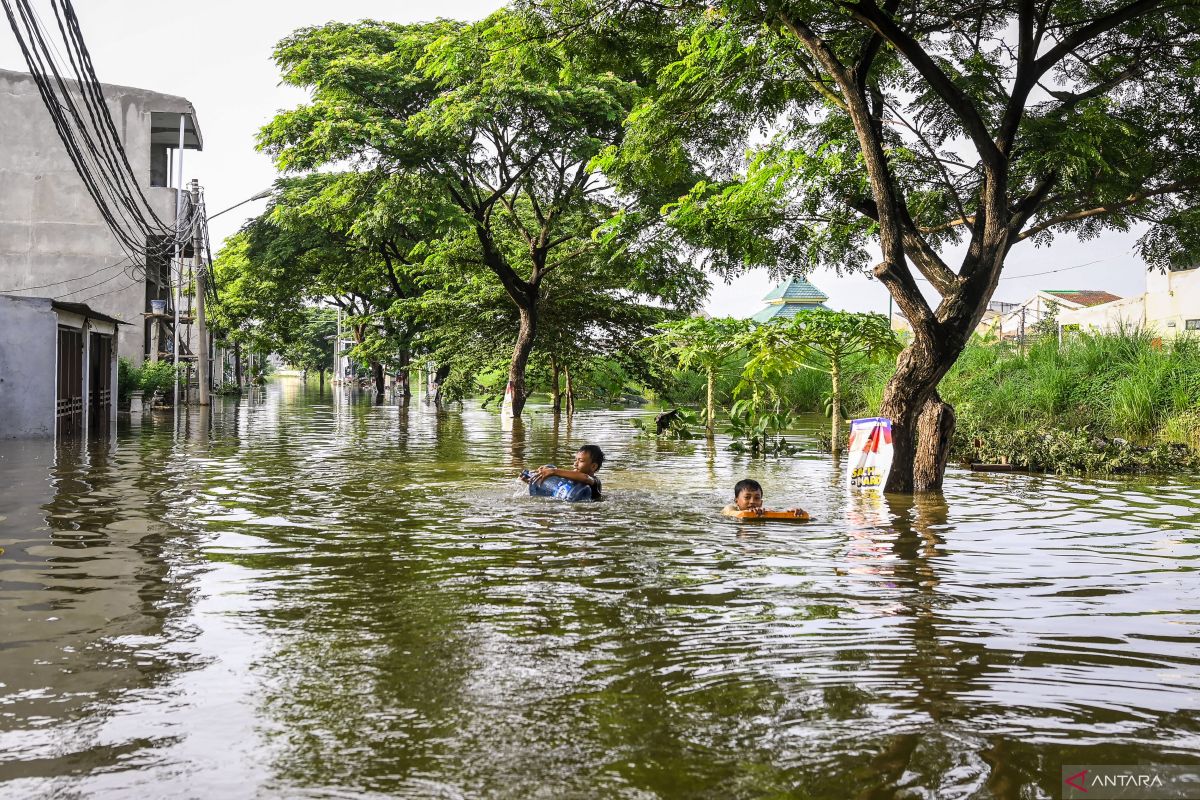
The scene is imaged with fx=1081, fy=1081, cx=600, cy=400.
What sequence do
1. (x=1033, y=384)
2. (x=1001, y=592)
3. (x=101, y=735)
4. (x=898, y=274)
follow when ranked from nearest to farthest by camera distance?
(x=101, y=735) → (x=1001, y=592) → (x=898, y=274) → (x=1033, y=384)

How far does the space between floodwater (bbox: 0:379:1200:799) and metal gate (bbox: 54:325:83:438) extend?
1223 cm

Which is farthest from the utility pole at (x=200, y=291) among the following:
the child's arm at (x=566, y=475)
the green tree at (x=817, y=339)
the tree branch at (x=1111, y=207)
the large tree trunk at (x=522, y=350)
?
the tree branch at (x=1111, y=207)

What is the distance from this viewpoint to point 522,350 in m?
32.6


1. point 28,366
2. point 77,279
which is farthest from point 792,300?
point 28,366

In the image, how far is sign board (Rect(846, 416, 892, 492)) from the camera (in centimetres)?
1439

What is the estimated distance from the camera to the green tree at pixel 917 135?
44.8 feet

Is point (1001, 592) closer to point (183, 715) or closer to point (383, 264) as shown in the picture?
point (183, 715)

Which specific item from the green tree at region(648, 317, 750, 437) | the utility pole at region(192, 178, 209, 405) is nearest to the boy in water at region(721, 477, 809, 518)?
the green tree at region(648, 317, 750, 437)

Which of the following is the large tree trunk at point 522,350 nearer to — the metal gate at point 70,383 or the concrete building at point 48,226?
the metal gate at point 70,383

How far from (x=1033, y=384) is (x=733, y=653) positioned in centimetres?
1954

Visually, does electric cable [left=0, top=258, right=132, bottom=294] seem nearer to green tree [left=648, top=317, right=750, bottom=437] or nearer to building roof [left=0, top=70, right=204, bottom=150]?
building roof [left=0, top=70, right=204, bottom=150]

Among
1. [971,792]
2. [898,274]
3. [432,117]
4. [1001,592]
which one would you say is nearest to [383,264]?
[432,117]

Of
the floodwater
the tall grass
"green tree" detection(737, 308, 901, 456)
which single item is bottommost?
the floodwater

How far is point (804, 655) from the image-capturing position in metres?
5.96
